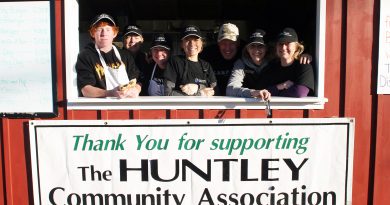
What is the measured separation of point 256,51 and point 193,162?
2.94 feet

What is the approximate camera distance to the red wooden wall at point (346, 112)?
2.51 meters

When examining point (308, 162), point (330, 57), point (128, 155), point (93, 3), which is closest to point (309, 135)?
point (308, 162)

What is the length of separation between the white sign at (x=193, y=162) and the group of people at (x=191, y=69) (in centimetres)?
22

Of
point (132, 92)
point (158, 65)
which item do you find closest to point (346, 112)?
point (158, 65)

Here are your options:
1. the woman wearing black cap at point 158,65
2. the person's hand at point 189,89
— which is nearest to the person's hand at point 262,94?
the person's hand at point 189,89

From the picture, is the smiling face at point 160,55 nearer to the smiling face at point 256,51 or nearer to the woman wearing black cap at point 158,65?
the woman wearing black cap at point 158,65

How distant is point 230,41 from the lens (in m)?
2.77

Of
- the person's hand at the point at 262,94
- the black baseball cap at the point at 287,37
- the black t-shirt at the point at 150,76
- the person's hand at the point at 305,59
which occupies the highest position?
the black baseball cap at the point at 287,37

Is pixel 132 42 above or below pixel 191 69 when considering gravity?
above

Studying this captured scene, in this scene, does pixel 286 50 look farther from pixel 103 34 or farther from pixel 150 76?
pixel 103 34

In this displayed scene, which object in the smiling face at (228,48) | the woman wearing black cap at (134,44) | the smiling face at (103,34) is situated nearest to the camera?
the smiling face at (103,34)

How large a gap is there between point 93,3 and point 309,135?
12.1 feet

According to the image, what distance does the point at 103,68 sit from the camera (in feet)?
8.42

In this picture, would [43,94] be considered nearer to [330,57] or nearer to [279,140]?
[279,140]
